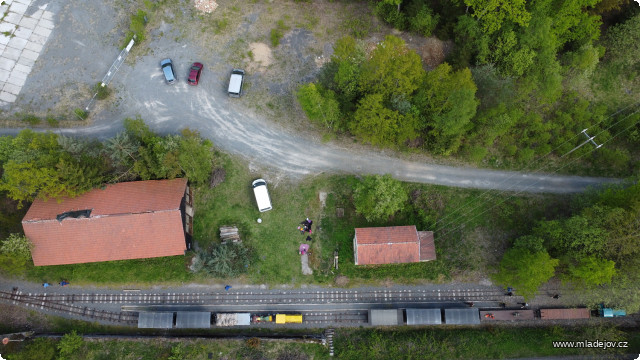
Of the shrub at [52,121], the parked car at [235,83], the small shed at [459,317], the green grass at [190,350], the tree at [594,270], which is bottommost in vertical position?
the green grass at [190,350]

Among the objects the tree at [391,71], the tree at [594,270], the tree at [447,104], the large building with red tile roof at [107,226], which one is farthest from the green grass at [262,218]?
the tree at [594,270]

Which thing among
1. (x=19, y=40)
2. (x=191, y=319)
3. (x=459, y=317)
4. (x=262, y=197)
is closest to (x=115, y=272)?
(x=191, y=319)

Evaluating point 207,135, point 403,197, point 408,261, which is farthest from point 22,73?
point 408,261

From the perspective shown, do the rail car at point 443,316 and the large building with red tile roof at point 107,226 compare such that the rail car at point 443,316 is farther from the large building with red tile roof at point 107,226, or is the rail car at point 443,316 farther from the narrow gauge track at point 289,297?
the large building with red tile roof at point 107,226

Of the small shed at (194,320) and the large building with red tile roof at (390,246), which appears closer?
the small shed at (194,320)

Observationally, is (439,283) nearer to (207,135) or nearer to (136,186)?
(207,135)

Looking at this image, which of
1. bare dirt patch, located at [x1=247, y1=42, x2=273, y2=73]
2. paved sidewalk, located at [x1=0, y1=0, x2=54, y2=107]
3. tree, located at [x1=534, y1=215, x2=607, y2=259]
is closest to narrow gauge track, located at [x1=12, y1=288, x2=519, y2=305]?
tree, located at [x1=534, y1=215, x2=607, y2=259]

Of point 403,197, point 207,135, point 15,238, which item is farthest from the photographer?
point 207,135
